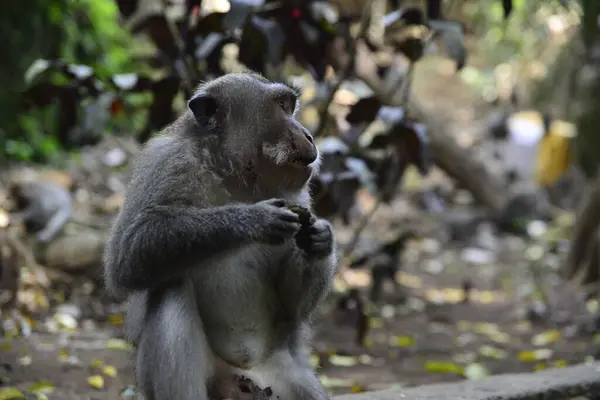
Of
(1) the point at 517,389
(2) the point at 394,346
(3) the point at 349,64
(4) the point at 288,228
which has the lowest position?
(2) the point at 394,346

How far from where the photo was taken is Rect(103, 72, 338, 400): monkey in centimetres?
306

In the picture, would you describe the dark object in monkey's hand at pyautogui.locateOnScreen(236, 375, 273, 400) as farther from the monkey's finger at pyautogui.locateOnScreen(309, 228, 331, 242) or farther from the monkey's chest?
the monkey's finger at pyautogui.locateOnScreen(309, 228, 331, 242)

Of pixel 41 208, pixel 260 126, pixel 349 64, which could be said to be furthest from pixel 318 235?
pixel 41 208

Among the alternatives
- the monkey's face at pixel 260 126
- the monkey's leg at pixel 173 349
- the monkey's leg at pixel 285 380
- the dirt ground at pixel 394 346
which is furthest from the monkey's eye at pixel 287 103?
the dirt ground at pixel 394 346

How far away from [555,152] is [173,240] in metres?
9.85

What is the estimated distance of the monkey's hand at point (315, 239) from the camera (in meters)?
3.24

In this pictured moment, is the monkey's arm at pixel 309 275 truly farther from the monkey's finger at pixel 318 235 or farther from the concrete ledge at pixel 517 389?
the concrete ledge at pixel 517 389

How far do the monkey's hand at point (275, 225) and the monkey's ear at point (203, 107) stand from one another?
0.55 meters

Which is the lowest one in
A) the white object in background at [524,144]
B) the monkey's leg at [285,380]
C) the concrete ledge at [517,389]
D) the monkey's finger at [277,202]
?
the white object in background at [524,144]

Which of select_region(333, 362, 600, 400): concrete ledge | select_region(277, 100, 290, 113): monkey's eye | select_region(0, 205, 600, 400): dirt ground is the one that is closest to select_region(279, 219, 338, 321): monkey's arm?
select_region(277, 100, 290, 113): monkey's eye

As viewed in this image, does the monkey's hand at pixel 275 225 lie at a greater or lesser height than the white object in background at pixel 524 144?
greater

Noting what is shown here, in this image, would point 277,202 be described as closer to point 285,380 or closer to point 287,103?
point 287,103

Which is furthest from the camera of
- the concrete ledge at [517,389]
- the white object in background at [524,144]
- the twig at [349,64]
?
the white object in background at [524,144]

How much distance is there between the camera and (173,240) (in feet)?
9.95
